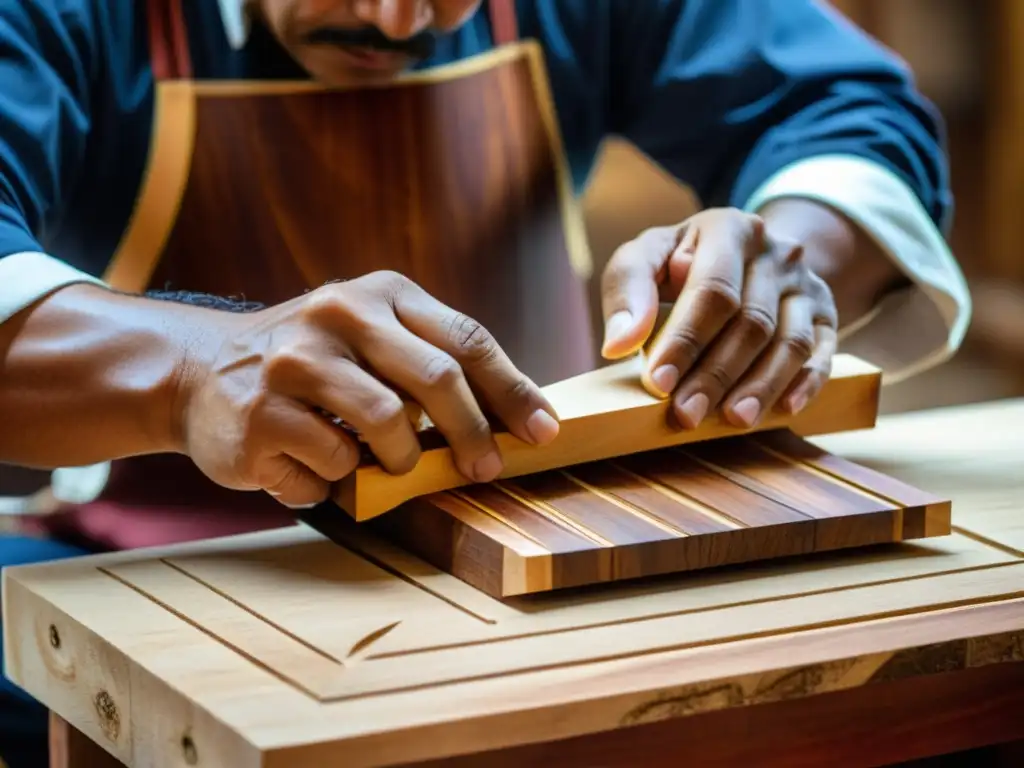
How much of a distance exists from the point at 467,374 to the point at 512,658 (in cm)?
20

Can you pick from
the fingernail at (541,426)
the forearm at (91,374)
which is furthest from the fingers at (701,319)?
the forearm at (91,374)

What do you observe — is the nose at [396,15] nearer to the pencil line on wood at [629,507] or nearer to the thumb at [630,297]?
the thumb at [630,297]

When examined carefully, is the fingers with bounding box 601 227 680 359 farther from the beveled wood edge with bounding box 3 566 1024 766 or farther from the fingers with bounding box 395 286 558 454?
the beveled wood edge with bounding box 3 566 1024 766

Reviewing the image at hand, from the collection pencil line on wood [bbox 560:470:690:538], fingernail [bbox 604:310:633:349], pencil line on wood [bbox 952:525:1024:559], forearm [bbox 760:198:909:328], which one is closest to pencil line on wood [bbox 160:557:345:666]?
pencil line on wood [bbox 560:470:690:538]

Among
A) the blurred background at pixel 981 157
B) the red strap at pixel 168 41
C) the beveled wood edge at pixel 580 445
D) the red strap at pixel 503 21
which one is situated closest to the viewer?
the beveled wood edge at pixel 580 445

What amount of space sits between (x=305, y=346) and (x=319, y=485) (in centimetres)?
10

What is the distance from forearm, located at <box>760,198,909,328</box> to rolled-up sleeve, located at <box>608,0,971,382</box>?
0.03ft

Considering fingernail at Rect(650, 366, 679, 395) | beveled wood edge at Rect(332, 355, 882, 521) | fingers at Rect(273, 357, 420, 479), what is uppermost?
fingers at Rect(273, 357, 420, 479)

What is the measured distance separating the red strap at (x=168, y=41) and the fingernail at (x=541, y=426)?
0.55 meters

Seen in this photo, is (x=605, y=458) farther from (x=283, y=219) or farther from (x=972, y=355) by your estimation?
(x=972, y=355)

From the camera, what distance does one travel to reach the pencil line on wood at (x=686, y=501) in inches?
34.6

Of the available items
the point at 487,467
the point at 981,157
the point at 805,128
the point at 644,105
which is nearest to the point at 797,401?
the point at 487,467

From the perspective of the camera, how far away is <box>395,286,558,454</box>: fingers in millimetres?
853

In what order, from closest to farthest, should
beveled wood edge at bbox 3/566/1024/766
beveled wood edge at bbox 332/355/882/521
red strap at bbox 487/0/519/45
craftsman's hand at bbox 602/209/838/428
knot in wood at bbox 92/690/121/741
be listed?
beveled wood edge at bbox 3/566/1024/766
knot in wood at bbox 92/690/121/741
beveled wood edge at bbox 332/355/882/521
craftsman's hand at bbox 602/209/838/428
red strap at bbox 487/0/519/45
